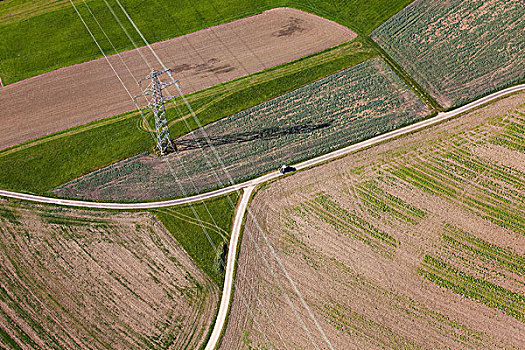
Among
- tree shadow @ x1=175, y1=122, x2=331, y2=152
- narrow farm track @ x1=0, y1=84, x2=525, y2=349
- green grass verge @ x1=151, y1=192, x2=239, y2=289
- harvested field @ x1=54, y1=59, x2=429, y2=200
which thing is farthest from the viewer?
tree shadow @ x1=175, y1=122, x2=331, y2=152

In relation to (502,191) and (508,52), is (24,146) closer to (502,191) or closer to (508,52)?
(502,191)

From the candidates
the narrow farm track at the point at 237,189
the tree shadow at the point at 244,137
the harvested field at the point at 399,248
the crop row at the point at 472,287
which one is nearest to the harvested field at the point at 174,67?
the tree shadow at the point at 244,137

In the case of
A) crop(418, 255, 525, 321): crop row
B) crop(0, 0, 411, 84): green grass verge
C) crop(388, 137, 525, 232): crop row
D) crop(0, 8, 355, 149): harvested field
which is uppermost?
crop(0, 0, 411, 84): green grass verge

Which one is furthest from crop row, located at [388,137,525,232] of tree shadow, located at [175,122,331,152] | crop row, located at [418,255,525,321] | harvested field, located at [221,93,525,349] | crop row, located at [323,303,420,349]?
crop row, located at [323,303,420,349]

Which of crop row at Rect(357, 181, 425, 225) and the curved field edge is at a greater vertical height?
the curved field edge

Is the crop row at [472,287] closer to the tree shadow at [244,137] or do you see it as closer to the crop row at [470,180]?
the crop row at [470,180]

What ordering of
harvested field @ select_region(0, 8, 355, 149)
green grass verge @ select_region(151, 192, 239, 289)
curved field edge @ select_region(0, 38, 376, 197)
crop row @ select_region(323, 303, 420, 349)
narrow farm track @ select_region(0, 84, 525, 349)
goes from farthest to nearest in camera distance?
1. harvested field @ select_region(0, 8, 355, 149)
2. curved field edge @ select_region(0, 38, 376, 197)
3. green grass verge @ select_region(151, 192, 239, 289)
4. narrow farm track @ select_region(0, 84, 525, 349)
5. crop row @ select_region(323, 303, 420, 349)

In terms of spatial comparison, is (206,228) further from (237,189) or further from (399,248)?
(399,248)

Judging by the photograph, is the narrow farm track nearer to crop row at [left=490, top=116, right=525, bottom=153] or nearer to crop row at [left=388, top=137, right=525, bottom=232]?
crop row at [left=388, top=137, right=525, bottom=232]
